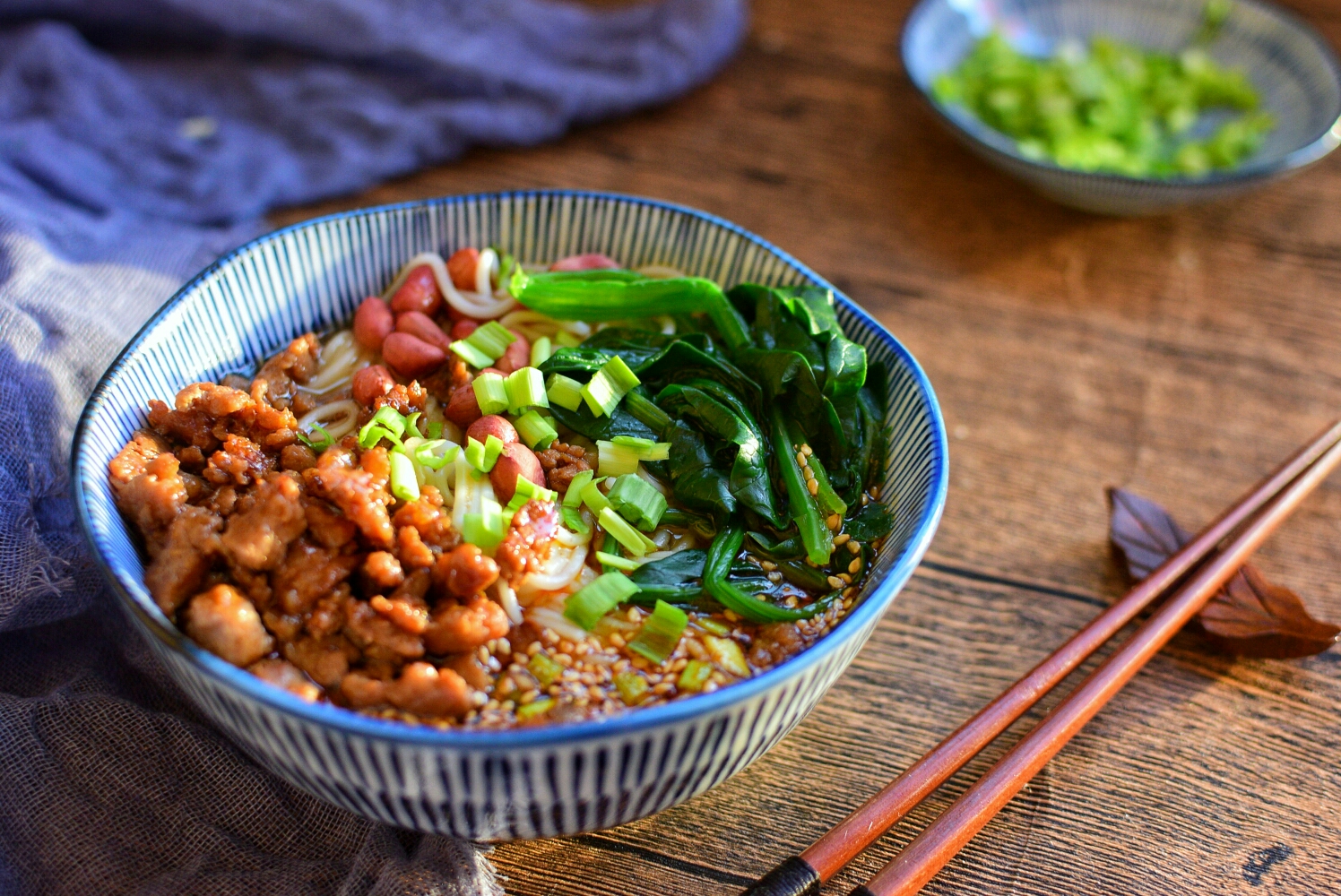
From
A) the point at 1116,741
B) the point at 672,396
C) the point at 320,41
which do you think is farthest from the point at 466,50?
the point at 1116,741

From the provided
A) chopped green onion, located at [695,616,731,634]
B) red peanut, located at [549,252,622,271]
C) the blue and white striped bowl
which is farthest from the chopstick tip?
red peanut, located at [549,252,622,271]

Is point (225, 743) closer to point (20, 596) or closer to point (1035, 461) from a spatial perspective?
point (20, 596)

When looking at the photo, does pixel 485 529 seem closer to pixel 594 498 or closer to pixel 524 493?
pixel 524 493

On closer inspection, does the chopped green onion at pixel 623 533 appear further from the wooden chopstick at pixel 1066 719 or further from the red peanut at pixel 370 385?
the wooden chopstick at pixel 1066 719

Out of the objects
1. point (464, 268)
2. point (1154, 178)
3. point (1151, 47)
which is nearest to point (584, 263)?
point (464, 268)

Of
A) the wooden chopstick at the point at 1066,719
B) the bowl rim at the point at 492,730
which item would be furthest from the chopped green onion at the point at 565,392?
the wooden chopstick at the point at 1066,719

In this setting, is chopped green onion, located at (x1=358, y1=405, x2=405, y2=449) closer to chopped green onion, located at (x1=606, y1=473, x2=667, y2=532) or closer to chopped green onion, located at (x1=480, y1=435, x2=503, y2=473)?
chopped green onion, located at (x1=480, y1=435, x2=503, y2=473)
